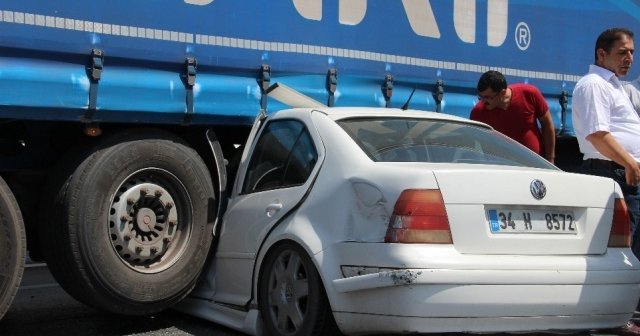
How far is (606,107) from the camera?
4.86 metres

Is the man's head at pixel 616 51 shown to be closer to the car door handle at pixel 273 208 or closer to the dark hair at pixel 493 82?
the dark hair at pixel 493 82

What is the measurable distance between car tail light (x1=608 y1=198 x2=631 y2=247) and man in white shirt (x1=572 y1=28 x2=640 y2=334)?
1.31 feet

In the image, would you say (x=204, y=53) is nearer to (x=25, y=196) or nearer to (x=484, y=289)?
(x=25, y=196)

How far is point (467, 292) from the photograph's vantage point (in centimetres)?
371

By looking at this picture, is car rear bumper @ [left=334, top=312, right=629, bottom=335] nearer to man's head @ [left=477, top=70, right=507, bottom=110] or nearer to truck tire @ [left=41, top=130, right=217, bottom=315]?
truck tire @ [left=41, top=130, right=217, bottom=315]

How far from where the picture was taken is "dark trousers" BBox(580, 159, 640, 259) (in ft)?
16.0

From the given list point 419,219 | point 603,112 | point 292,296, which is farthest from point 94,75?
point 603,112

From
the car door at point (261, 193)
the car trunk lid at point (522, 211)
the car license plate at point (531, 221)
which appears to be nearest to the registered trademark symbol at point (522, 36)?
the car door at point (261, 193)

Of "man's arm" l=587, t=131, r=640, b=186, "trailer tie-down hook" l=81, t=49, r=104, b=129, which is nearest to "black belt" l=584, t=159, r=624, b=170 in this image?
"man's arm" l=587, t=131, r=640, b=186

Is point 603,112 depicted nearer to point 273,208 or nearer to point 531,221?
point 531,221

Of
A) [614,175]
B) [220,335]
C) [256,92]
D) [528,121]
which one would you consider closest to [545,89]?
[528,121]

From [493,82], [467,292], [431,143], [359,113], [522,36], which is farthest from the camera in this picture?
[522,36]

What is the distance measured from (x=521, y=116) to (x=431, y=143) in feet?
7.31

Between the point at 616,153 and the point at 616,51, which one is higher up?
the point at 616,51
